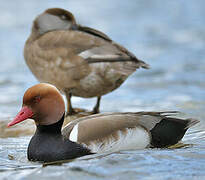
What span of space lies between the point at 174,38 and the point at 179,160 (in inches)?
456

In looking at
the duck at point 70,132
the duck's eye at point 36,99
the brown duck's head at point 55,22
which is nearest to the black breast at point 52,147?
the duck at point 70,132

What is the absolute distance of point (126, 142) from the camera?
5.78 m

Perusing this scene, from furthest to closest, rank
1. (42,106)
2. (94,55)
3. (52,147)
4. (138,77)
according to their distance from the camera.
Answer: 1. (138,77)
2. (94,55)
3. (42,106)
4. (52,147)

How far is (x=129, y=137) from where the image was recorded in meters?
5.81

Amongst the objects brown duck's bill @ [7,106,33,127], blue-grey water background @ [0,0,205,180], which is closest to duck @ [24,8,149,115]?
blue-grey water background @ [0,0,205,180]

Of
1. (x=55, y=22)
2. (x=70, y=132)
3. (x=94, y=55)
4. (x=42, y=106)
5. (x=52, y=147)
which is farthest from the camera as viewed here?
(x=55, y=22)

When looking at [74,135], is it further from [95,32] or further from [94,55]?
[95,32]

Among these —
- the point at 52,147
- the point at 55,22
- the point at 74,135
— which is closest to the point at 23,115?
the point at 52,147

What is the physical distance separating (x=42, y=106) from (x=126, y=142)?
94 centimetres

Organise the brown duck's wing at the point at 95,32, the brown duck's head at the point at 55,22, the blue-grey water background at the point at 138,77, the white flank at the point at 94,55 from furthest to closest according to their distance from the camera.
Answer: the brown duck's head at the point at 55,22, the brown duck's wing at the point at 95,32, the white flank at the point at 94,55, the blue-grey water background at the point at 138,77

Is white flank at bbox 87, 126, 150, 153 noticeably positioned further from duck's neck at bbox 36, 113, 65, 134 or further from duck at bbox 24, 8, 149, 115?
duck at bbox 24, 8, 149, 115

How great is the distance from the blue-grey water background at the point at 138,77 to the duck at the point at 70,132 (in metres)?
0.19

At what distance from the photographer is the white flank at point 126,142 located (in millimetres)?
5656

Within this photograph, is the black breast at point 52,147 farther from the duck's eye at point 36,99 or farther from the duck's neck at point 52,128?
the duck's eye at point 36,99
